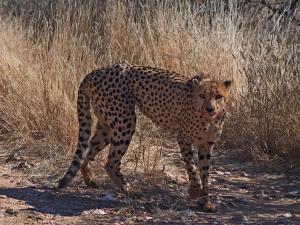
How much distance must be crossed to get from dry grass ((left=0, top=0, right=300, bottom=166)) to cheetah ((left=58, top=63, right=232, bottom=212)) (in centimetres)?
60

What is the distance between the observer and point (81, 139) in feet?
16.0

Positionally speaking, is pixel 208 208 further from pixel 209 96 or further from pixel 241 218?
pixel 209 96

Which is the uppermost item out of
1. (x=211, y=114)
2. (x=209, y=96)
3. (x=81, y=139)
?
(x=209, y=96)

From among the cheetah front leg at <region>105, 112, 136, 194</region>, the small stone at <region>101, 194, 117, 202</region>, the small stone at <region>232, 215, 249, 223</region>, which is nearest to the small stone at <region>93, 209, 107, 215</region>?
the small stone at <region>101, 194, 117, 202</region>

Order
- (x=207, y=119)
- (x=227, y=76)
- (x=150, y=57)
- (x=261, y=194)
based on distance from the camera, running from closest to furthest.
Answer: (x=207, y=119)
(x=261, y=194)
(x=227, y=76)
(x=150, y=57)

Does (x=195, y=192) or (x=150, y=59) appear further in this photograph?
(x=150, y=59)

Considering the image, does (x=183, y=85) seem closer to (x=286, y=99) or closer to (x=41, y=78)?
(x=286, y=99)

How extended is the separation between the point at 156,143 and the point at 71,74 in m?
1.08

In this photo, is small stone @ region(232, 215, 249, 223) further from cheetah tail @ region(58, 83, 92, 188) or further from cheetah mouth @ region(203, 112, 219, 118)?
cheetah tail @ region(58, 83, 92, 188)

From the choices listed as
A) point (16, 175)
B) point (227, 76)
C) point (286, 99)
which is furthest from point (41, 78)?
point (286, 99)

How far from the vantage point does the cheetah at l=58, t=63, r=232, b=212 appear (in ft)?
15.0

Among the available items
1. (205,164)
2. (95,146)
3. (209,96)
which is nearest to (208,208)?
(205,164)

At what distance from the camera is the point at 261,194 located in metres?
5.10

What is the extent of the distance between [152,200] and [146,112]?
64 centimetres
